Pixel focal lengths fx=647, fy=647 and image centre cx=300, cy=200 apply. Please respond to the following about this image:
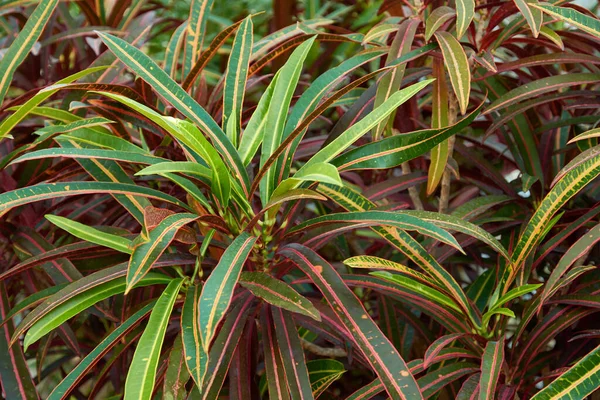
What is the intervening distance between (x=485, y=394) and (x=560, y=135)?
60 centimetres

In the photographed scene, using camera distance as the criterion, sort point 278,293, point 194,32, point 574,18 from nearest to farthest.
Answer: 1. point 278,293
2. point 574,18
3. point 194,32

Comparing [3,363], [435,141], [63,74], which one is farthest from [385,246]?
[63,74]

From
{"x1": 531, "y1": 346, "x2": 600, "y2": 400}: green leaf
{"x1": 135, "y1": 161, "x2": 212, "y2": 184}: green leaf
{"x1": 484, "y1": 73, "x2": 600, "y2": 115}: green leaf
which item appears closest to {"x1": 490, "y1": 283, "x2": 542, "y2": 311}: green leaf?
{"x1": 531, "y1": 346, "x2": 600, "y2": 400}: green leaf

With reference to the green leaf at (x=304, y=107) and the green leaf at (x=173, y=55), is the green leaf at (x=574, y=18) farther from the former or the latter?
the green leaf at (x=173, y=55)

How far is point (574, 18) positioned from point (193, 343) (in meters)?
0.66

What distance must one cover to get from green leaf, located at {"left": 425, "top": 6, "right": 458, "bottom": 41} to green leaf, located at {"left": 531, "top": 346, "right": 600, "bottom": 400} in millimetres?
479

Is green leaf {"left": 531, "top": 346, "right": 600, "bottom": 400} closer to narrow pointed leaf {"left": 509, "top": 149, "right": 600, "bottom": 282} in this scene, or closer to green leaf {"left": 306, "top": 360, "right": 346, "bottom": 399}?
narrow pointed leaf {"left": 509, "top": 149, "right": 600, "bottom": 282}

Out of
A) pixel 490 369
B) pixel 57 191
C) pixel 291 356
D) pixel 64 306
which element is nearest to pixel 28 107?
pixel 57 191

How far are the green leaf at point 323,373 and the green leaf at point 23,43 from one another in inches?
25.4

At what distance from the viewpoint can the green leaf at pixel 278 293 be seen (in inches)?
29.4

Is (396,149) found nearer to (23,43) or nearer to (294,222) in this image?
(294,222)

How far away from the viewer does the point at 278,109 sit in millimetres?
873

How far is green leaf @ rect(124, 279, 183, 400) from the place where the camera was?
71 centimetres

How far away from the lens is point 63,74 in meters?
1.57
